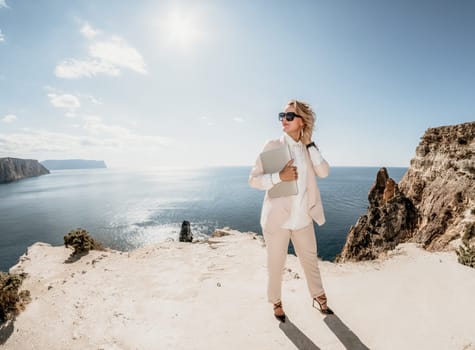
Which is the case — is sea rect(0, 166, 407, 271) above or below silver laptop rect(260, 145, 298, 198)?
below

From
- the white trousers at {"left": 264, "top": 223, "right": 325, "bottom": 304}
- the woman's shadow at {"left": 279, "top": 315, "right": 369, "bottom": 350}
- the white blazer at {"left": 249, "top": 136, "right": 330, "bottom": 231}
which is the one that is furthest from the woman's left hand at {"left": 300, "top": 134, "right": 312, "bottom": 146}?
the woman's shadow at {"left": 279, "top": 315, "right": 369, "bottom": 350}

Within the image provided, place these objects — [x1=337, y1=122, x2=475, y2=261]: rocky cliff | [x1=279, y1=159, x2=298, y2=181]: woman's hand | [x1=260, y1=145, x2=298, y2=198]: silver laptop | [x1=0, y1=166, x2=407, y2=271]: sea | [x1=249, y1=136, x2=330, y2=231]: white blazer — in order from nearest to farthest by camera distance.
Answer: [x1=279, y1=159, x2=298, y2=181]: woman's hand, [x1=260, y1=145, x2=298, y2=198]: silver laptop, [x1=249, y1=136, x2=330, y2=231]: white blazer, [x1=337, y1=122, x2=475, y2=261]: rocky cliff, [x1=0, y1=166, x2=407, y2=271]: sea

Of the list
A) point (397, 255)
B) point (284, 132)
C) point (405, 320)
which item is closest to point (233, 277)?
point (405, 320)

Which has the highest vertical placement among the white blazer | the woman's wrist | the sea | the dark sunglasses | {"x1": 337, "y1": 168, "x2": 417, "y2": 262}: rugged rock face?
the dark sunglasses

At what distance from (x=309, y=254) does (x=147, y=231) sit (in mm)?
51848

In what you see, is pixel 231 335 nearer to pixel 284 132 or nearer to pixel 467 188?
pixel 284 132

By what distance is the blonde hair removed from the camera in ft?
11.6

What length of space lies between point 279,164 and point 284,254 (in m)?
1.48

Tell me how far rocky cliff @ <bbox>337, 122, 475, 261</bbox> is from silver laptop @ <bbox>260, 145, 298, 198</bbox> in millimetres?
12842

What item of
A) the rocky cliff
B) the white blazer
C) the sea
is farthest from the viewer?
the sea

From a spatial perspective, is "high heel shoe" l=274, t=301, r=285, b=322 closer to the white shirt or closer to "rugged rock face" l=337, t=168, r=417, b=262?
the white shirt

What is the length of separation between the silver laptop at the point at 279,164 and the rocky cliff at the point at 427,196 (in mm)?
12842

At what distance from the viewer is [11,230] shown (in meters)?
46.2

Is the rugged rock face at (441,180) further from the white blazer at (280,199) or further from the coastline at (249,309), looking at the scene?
Result: the white blazer at (280,199)
